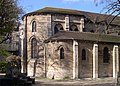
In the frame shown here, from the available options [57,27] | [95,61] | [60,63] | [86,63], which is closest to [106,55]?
[95,61]

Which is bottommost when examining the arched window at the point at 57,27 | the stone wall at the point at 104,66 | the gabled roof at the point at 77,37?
the stone wall at the point at 104,66

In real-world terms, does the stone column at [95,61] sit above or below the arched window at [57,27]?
below

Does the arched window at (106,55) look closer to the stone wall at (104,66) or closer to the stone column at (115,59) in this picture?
the stone wall at (104,66)

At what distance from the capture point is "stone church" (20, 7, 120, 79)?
40781 mm

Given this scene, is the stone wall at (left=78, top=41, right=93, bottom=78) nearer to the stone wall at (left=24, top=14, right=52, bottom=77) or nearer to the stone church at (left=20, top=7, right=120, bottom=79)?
the stone church at (left=20, top=7, right=120, bottom=79)

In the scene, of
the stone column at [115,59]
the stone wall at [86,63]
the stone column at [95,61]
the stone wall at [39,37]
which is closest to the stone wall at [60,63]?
the stone wall at [86,63]

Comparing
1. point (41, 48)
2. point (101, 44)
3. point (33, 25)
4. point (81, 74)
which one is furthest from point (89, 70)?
point (33, 25)

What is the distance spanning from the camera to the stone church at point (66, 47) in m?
40.8

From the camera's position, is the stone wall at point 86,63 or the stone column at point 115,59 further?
the stone column at point 115,59

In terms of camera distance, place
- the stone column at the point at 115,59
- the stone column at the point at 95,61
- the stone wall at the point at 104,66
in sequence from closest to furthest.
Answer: the stone column at the point at 95,61
the stone wall at the point at 104,66
the stone column at the point at 115,59

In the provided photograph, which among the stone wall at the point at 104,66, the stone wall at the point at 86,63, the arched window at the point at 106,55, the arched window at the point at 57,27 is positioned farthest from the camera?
the arched window at the point at 57,27

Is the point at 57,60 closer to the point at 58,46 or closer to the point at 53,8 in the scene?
the point at 58,46

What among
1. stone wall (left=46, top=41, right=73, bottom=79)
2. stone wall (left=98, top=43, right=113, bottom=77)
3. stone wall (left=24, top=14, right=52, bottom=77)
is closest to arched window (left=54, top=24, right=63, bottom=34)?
stone wall (left=24, top=14, right=52, bottom=77)

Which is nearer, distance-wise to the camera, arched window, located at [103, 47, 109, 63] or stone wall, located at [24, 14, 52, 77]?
arched window, located at [103, 47, 109, 63]
